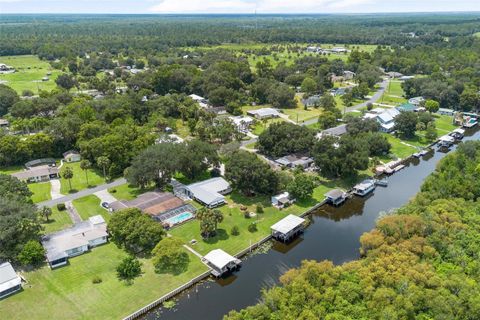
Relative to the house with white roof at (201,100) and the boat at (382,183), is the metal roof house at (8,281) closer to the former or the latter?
the boat at (382,183)

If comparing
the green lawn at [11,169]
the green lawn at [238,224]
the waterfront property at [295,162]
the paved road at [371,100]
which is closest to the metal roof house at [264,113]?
the paved road at [371,100]

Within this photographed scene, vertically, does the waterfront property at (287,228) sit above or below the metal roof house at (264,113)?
below

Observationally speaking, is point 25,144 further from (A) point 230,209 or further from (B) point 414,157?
(B) point 414,157

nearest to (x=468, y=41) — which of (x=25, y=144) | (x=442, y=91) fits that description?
(x=442, y=91)

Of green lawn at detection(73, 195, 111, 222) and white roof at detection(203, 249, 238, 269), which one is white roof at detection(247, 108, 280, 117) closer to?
green lawn at detection(73, 195, 111, 222)

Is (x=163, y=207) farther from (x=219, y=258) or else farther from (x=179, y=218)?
(x=219, y=258)

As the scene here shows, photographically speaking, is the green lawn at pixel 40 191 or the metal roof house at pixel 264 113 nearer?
the green lawn at pixel 40 191
